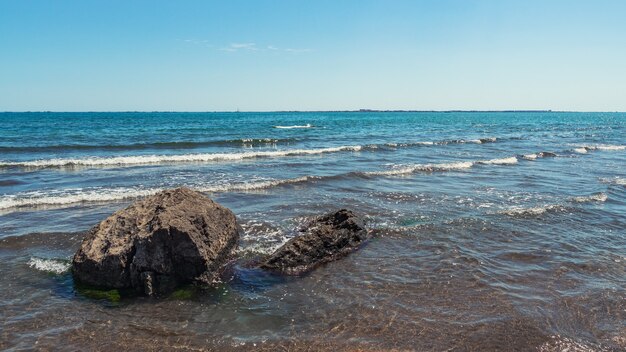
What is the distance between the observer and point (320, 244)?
368 inches

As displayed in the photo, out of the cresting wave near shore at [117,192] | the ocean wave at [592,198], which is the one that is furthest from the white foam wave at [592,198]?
the cresting wave near shore at [117,192]

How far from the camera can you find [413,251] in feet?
31.9

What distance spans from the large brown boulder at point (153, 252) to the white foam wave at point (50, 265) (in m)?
0.82

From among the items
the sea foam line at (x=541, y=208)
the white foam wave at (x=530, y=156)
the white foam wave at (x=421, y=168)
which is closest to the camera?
the sea foam line at (x=541, y=208)

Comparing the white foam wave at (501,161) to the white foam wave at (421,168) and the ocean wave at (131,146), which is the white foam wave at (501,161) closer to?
the white foam wave at (421,168)

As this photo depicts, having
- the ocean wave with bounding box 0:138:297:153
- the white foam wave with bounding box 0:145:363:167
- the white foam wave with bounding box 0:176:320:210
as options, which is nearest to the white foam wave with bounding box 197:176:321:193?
the white foam wave with bounding box 0:176:320:210

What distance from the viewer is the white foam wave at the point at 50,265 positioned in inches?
337

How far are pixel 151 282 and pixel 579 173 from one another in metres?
22.2

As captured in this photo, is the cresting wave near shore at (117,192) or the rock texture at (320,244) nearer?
the rock texture at (320,244)

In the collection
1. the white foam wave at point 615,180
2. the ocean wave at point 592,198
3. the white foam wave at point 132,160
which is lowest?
the ocean wave at point 592,198

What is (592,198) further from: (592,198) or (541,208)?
(541,208)

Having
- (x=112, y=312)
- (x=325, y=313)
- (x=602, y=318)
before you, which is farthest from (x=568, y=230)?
(x=112, y=312)

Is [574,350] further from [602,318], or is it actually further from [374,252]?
[374,252]

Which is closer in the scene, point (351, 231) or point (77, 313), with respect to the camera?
point (77, 313)
